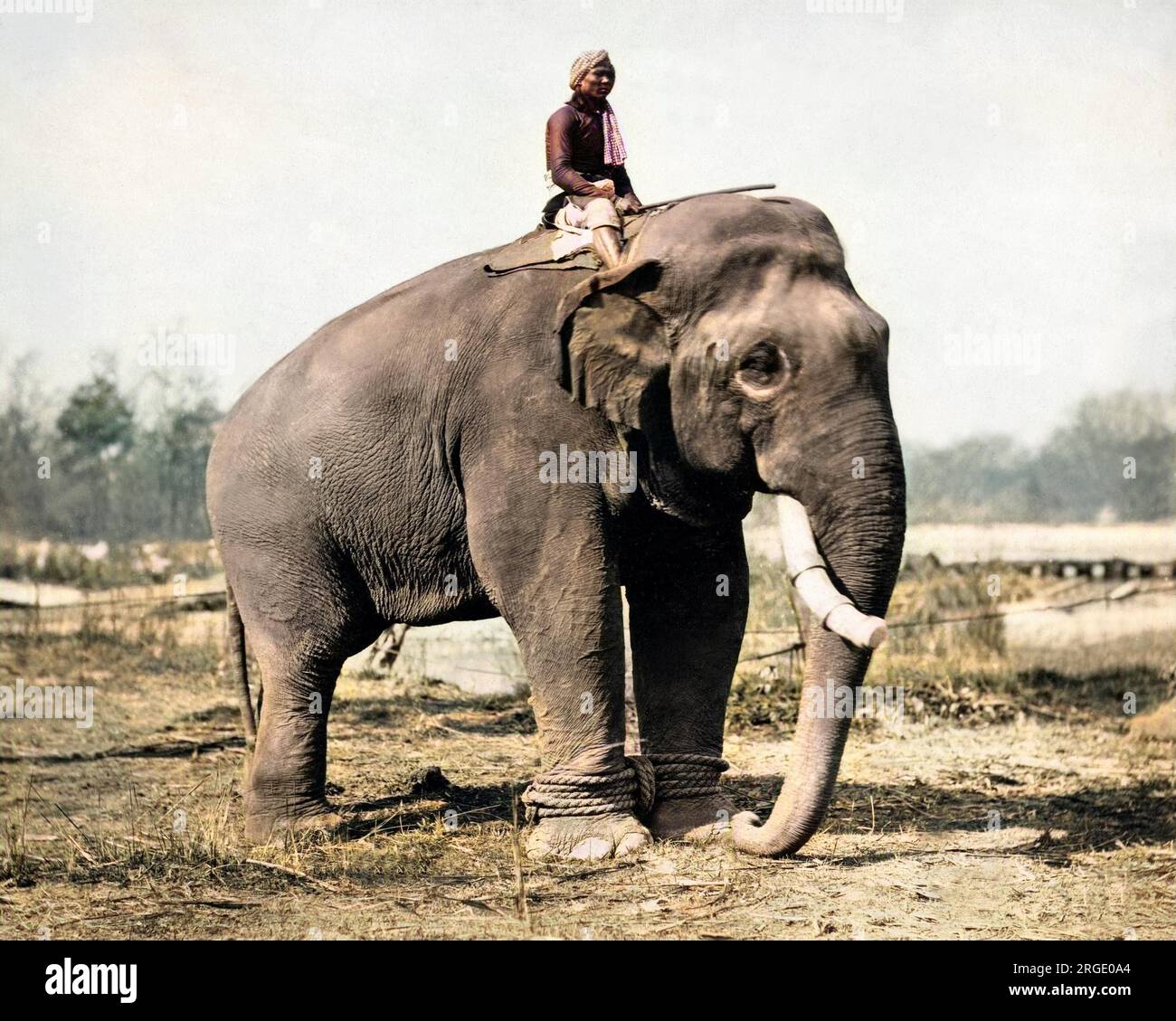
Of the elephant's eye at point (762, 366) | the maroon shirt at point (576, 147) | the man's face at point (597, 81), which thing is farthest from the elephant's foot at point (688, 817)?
the man's face at point (597, 81)

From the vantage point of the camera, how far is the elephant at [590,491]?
721cm

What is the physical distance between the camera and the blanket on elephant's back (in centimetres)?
802

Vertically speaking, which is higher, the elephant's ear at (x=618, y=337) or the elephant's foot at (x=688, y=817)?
the elephant's ear at (x=618, y=337)

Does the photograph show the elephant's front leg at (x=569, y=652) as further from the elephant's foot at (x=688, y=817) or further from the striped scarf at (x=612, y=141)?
the striped scarf at (x=612, y=141)

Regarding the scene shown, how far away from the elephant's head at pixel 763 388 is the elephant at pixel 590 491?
13 mm

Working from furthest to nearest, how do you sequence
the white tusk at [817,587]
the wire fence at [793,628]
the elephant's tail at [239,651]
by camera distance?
the wire fence at [793,628] → the elephant's tail at [239,651] → the white tusk at [817,587]

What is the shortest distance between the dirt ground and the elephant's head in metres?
0.67

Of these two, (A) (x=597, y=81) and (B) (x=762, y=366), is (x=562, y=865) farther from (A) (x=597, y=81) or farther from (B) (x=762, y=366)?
(A) (x=597, y=81)

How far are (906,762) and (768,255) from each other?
506 cm

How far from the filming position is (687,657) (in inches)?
339

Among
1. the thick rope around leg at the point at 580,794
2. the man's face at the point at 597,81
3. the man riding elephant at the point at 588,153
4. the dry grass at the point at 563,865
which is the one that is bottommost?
the dry grass at the point at 563,865

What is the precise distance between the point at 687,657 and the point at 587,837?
123cm
